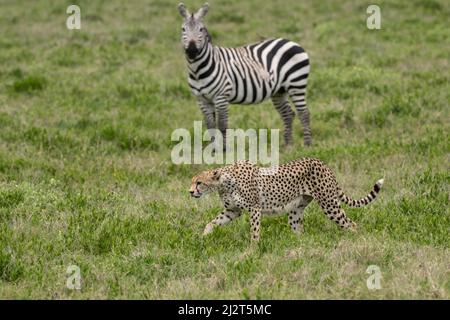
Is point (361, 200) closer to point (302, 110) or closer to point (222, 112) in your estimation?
point (222, 112)

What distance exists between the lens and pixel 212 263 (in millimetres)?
6934

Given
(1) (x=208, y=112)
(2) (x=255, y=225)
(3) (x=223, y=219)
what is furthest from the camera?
(1) (x=208, y=112)

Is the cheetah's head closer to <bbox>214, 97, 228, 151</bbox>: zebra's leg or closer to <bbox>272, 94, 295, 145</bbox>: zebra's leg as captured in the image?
<bbox>214, 97, 228, 151</bbox>: zebra's leg

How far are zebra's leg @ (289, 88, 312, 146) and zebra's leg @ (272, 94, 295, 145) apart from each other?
158mm

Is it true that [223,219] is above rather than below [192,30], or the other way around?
below

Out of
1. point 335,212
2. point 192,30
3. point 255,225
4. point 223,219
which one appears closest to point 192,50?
point 192,30

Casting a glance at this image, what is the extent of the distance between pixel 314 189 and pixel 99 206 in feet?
8.44

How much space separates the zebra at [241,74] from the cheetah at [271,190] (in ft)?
16.0

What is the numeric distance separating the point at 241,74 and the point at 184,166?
2784 mm

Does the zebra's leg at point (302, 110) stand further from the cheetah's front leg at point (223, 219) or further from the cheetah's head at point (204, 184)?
the cheetah's head at point (204, 184)

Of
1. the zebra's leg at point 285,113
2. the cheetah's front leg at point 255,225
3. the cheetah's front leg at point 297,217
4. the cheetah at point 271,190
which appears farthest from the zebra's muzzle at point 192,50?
the cheetah's front leg at point 255,225

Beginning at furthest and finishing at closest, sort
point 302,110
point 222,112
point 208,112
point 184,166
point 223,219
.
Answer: point 302,110 < point 208,112 < point 222,112 < point 184,166 < point 223,219

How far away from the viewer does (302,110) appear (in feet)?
44.6
